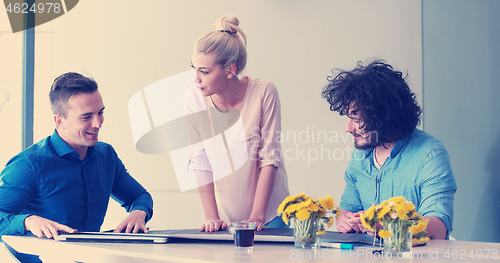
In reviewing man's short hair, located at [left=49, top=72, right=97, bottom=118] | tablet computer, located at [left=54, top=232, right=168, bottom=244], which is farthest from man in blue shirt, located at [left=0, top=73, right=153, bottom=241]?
tablet computer, located at [left=54, top=232, right=168, bottom=244]

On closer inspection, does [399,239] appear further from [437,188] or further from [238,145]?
[238,145]

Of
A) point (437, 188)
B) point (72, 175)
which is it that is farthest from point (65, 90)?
point (437, 188)

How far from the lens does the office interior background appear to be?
3.08 m

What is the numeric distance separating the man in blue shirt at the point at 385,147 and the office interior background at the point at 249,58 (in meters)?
1.48

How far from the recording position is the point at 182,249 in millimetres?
1041

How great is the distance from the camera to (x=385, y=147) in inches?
64.0

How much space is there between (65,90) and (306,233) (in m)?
1.20

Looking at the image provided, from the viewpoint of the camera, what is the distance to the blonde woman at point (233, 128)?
1.83 meters

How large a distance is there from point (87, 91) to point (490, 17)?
6.66ft

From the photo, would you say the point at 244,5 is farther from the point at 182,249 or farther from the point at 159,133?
the point at 182,249

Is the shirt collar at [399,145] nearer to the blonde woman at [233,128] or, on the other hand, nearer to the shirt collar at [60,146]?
the blonde woman at [233,128]

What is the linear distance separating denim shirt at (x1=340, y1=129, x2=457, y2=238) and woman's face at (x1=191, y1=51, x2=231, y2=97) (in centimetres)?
68

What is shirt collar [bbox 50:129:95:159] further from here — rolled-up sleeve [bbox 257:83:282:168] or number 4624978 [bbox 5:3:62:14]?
number 4624978 [bbox 5:3:62:14]

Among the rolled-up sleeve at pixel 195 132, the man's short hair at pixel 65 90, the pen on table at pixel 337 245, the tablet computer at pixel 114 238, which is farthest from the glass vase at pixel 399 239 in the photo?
the man's short hair at pixel 65 90
